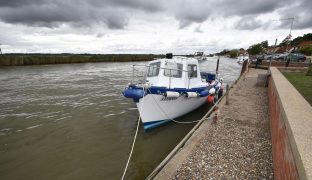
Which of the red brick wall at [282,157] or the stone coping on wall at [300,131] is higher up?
the stone coping on wall at [300,131]

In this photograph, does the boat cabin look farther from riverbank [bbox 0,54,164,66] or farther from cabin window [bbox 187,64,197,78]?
riverbank [bbox 0,54,164,66]

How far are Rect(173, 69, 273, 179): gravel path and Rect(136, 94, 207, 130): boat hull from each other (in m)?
1.90

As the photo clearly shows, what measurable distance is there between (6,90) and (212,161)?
62.2ft

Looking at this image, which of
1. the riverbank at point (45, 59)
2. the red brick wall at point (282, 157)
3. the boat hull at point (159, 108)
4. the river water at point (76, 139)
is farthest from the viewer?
the riverbank at point (45, 59)

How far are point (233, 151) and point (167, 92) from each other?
364cm

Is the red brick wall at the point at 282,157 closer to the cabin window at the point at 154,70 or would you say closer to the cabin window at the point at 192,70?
the cabin window at the point at 192,70

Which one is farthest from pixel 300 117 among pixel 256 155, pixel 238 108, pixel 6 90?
pixel 6 90

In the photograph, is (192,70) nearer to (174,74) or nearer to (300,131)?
(174,74)

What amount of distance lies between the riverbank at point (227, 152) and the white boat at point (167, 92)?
1.93 meters

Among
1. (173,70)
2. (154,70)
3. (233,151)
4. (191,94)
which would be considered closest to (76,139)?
(154,70)

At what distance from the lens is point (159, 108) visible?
849 cm

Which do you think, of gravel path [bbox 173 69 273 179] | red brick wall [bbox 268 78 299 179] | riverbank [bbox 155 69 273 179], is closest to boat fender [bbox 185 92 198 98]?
gravel path [bbox 173 69 273 179]

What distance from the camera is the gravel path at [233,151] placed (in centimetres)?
449

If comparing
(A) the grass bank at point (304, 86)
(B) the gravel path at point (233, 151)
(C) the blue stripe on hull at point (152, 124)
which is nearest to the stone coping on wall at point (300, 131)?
(B) the gravel path at point (233, 151)
